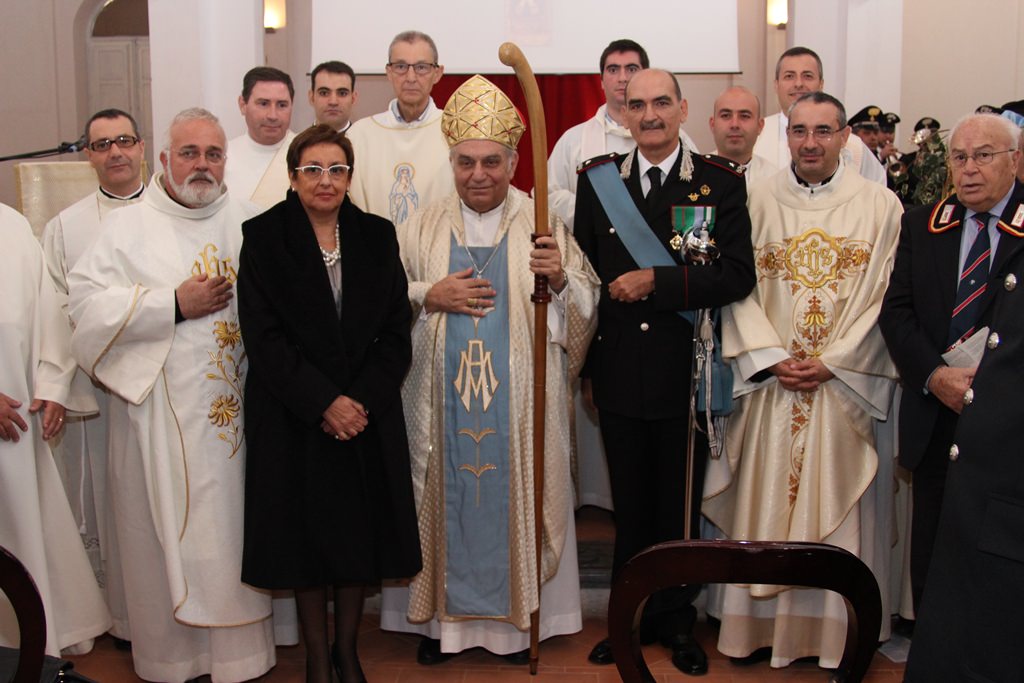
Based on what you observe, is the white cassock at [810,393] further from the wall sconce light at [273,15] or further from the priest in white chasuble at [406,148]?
the wall sconce light at [273,15]

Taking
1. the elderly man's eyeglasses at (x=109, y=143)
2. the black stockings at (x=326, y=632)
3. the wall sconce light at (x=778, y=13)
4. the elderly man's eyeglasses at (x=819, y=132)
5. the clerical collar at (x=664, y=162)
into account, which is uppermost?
the wall sconce light at (x=778, y=13)

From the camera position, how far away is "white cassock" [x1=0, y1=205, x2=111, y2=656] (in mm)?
3770

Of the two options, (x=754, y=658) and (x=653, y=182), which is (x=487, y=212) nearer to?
(x=653, y=182)

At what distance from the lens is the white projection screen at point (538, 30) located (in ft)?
24.3

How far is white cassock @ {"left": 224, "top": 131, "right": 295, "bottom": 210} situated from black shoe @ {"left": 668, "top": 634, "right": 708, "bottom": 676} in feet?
8.39

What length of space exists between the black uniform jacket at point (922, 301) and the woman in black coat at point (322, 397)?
5.56ft

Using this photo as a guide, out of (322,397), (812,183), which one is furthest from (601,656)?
(812,183)

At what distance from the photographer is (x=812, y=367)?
3.80 m

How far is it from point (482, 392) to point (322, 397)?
706mm

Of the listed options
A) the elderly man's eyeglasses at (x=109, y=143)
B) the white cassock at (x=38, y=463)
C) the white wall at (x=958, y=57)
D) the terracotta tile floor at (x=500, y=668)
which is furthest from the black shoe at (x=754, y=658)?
the white wall at (x=958, y=57)

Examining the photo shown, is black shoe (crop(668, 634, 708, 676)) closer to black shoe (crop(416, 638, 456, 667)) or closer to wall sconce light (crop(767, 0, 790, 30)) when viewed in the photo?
black shoe (crop(416, 638, 456, 667))

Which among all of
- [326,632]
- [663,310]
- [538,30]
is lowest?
[326,632]

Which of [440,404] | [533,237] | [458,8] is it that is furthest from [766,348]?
[458,8]

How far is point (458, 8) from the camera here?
25.0 ft
